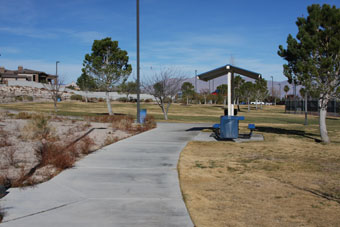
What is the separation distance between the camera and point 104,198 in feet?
21.0

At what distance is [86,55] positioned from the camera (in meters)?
36.1

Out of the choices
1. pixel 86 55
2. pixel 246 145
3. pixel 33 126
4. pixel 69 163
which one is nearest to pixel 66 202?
pixel 69 163

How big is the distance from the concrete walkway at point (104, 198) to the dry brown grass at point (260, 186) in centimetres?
40

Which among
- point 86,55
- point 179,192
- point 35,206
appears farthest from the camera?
point 86,55

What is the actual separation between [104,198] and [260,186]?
334 centimetres

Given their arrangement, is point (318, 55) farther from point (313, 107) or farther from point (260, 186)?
point (313, 107)

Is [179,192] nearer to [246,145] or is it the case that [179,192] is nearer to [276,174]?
[276,174]

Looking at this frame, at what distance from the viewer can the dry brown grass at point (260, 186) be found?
5730 millimetres

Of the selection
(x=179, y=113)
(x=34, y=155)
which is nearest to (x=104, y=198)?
(x=34, y=155)

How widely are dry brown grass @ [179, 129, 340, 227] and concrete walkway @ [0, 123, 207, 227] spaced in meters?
0.40

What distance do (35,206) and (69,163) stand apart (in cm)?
329

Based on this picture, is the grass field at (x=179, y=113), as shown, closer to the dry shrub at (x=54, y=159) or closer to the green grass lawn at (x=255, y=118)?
the green grass lawn at (x=255, y=118)

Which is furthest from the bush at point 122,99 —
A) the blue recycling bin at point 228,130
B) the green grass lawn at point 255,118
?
the blue recycling bin at point 228,130

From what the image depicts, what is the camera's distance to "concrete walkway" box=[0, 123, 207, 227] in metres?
5.28
